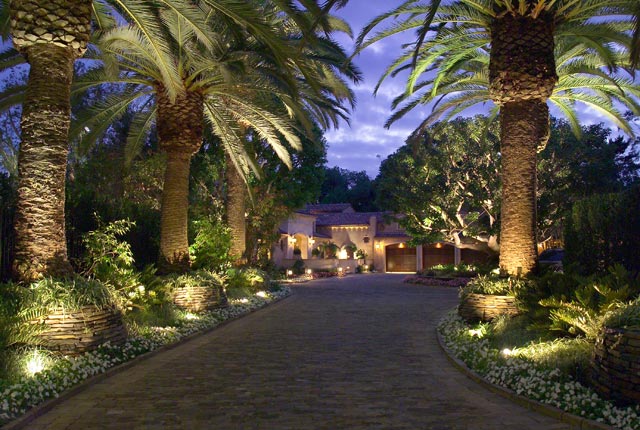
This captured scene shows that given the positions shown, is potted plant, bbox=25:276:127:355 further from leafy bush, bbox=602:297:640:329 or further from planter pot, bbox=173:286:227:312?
leafy bush, bbox=602:297:640:329

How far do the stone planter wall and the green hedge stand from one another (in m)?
5.63

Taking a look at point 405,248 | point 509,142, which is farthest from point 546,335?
point 405,248

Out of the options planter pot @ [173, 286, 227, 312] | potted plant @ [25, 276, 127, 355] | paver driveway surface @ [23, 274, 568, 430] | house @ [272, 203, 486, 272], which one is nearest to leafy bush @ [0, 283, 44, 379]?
potted plant @ [25, 276, 127, 355]

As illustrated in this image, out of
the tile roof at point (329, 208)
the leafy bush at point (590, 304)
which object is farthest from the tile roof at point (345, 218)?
the leafy bush at point (590, 304)

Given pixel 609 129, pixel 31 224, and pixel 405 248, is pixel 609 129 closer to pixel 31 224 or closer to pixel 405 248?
pixel 405 248

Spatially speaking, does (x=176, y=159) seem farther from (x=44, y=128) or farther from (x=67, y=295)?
(x=67, y=295)

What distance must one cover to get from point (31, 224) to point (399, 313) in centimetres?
1120

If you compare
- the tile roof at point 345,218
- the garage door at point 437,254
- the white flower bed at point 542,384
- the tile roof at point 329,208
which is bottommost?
the white flower bed at point 542,384

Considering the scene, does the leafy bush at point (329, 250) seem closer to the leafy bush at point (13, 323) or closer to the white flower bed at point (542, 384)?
the white flower bed at point (542, 384)

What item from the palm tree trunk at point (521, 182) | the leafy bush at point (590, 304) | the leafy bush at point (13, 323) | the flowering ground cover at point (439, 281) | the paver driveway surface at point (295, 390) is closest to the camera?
the paver driveway surface at point (295, 390)

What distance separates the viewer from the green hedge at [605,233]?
11.1m

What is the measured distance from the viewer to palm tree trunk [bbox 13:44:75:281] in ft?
28.5

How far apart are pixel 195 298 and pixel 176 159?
141 inches

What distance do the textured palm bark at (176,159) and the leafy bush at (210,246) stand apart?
262 cm
